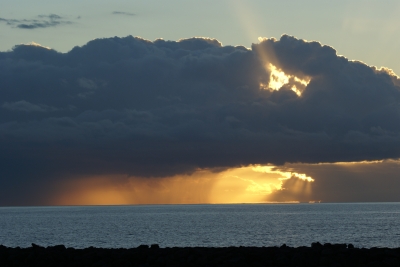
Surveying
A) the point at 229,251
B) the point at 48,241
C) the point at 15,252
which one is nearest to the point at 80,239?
the point at 48,241

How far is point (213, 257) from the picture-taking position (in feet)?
133

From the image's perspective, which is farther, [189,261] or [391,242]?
Result: [391,242]

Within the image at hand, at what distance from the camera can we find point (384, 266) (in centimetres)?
3672

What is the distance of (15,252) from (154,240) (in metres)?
53.0

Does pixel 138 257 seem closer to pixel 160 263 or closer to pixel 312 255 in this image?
pixel 160 263

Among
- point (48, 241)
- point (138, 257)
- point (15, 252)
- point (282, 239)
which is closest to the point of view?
point (138, 257)

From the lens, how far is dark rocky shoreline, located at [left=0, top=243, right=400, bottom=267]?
3903 cm

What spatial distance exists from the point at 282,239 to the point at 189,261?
190ft

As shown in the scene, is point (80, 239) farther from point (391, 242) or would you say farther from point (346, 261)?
point (346, 261)

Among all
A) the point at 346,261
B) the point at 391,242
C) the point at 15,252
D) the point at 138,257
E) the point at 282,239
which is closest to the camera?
the point at 346,261

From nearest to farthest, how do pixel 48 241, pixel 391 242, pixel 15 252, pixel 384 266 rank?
pixel 384 266 → pixel 15 252 → pixel 391 242 → pixel 48 241

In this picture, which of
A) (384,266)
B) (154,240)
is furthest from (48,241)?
(384,266)

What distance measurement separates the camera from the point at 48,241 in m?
102

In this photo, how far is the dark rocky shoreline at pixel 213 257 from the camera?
128 feet
